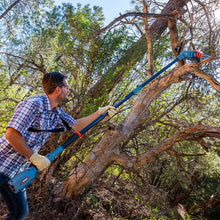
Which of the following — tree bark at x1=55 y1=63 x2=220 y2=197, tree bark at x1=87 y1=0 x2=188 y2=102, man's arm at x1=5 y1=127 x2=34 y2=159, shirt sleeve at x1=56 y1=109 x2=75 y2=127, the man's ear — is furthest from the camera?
tree bark at x1=87 y1=0 x2=188 y2=102

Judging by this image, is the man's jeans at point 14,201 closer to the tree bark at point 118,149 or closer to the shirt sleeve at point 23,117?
the shirt sleeve at point 23,117

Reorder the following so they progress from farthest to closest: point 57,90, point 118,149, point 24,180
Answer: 1. point 118,149
2. point 57,90
3. point 24,180

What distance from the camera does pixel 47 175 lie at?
3426mm

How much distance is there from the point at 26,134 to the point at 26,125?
0.18 m

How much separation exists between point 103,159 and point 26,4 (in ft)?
17.1

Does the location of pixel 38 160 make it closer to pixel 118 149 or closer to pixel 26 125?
pixel 26 125

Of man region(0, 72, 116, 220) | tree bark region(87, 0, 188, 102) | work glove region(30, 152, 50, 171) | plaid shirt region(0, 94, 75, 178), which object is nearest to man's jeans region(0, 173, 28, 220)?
man region(0, 72, 116, 220)

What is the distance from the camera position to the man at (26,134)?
5.68ft

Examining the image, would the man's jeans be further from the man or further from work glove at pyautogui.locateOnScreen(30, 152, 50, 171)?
work glove at pyautogui.locateOnScreen(30, 152, 50, 171)

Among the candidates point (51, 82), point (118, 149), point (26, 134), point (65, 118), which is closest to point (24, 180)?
point (26, 134)

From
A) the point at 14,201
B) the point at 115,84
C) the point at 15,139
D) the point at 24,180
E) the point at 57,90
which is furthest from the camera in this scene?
the point at 115,84

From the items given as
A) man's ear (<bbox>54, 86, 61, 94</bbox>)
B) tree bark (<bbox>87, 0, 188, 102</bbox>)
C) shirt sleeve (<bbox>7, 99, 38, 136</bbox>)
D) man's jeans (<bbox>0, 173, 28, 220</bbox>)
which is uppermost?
tree bark (<bbox>87, 0, 188, 102</bbox>)

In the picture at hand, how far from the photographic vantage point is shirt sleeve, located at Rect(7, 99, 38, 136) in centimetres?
171

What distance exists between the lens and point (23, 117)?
1.75 metres
